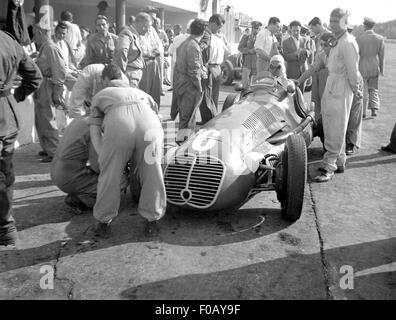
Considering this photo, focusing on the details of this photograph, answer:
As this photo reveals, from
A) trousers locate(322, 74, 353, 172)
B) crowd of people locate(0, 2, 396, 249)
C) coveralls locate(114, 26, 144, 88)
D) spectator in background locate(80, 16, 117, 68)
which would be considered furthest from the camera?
spectator in background locate(80, 16, 117, 68)

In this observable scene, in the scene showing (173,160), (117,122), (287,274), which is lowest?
(287,274)

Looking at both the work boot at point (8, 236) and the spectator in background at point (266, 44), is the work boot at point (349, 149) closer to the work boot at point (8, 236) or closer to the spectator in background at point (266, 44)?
the spectator in background at point (266, 44)

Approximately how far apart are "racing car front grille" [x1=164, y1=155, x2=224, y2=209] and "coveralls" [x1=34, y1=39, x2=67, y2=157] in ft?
8.95

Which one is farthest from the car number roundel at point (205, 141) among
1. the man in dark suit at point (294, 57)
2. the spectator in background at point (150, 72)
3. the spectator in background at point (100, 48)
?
the man in dark suit at point (294, 57)

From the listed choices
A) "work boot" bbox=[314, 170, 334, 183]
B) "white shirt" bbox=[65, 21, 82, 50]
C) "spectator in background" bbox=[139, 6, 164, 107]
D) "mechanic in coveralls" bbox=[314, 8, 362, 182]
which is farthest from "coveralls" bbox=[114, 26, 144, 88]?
"work boot" bbox=[314, 170, 334, 183]

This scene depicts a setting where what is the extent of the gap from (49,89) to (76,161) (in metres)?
2.06

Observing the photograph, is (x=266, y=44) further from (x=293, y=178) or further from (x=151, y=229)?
(x=151, y=229)

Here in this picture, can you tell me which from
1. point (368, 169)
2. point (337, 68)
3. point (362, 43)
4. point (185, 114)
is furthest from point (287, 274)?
point (362, 43)

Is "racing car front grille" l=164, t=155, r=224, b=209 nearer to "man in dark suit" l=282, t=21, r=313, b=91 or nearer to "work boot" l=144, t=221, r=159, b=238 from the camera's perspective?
"work boot" l=144, t=221, r=159, b=238

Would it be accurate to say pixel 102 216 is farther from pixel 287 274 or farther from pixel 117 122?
pixel 287 274

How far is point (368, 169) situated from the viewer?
6715mm

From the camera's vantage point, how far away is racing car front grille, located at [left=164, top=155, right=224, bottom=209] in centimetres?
438

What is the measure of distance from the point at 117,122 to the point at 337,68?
3.24 m

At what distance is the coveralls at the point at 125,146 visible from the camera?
4031 millimetres
